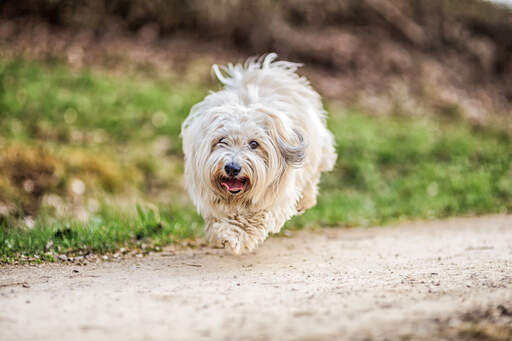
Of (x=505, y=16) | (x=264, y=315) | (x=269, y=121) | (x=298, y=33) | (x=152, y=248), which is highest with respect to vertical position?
(x=505, y=16)

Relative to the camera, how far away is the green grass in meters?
6.10

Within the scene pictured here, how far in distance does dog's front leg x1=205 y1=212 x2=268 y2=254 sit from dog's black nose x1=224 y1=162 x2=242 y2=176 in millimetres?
530

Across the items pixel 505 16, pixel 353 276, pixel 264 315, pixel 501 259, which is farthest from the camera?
pixel 505 16

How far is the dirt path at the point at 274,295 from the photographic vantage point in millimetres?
2752

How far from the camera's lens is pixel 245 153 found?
14.7ft

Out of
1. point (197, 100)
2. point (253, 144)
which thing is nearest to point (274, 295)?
point (253, 144)

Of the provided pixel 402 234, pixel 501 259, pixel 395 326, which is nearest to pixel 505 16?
pixel 402 234

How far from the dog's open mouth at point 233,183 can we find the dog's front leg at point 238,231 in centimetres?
35

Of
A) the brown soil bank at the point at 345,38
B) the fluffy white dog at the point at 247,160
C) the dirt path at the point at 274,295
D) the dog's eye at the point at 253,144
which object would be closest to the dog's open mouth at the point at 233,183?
the fluffy white dog at the point at 247,160

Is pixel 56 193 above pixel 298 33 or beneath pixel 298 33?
beneath

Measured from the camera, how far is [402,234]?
6281mm

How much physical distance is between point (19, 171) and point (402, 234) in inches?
197

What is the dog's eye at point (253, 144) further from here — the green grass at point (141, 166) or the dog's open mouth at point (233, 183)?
the green grass at point (141, 166)

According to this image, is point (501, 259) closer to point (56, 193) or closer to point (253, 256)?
point (253, 256)
